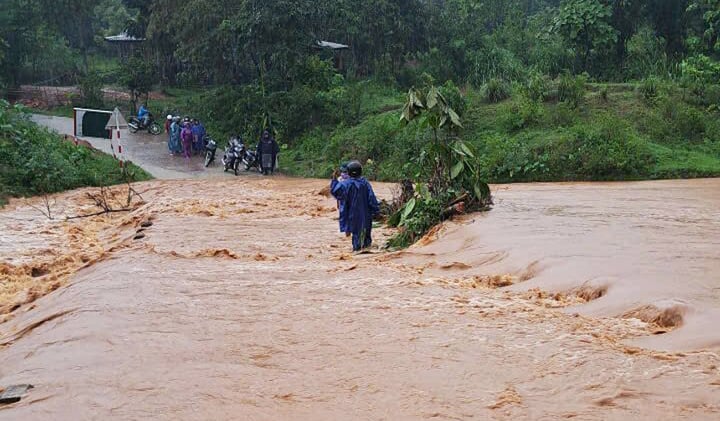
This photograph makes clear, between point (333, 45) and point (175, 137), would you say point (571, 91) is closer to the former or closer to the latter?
point (333, 45)

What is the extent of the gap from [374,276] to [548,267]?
1.80m

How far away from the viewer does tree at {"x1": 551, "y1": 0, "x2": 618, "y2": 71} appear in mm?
24203

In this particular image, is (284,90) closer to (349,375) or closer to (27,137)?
(27,137)

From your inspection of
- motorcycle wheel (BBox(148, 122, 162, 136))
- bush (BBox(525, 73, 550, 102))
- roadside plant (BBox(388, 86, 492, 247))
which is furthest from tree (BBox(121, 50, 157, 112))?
roadside plant (BBox(388, 86, 492, 247))

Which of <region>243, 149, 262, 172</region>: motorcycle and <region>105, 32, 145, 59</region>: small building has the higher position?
<region>105, 32, 145, 59</region>: small building

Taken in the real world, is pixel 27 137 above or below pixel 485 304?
above

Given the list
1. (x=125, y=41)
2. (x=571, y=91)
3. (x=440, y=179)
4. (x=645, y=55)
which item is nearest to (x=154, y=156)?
(x=571, y=91)

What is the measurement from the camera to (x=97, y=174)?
20781 millimetres

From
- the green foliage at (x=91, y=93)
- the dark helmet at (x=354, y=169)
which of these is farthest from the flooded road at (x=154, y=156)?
the dark helmet at (x=354, y=169)

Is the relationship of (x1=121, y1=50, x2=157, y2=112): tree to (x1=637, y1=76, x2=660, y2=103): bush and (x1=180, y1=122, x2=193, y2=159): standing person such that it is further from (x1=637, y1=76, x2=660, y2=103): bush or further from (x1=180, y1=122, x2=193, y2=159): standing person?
(x1=637, y1=76, x2=660, y2=103): bush

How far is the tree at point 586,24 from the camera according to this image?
24.2 meters

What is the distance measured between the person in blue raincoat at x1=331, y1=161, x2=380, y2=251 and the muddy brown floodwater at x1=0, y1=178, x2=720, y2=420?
0.36 metres

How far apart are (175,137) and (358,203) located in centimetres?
1648

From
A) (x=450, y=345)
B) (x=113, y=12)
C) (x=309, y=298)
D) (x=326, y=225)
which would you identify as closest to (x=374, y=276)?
(x=309, y=298)
